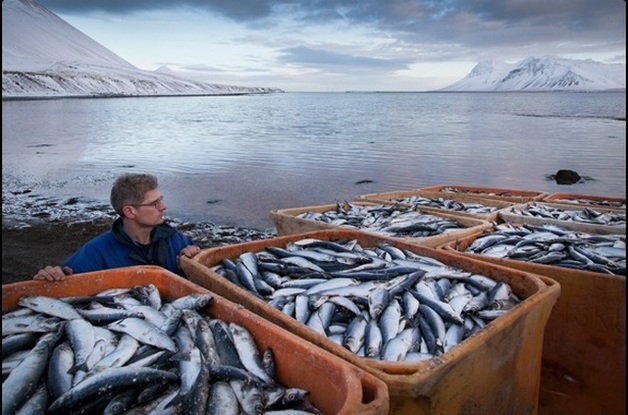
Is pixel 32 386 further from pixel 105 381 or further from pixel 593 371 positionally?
pixel 593 371

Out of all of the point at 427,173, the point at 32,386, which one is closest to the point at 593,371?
the point at 32,386

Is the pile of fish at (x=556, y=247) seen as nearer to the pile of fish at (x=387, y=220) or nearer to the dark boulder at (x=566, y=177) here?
the pile of fish at (x=387, y=220)

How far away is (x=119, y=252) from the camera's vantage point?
159 inches

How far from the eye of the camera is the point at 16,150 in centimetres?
2339

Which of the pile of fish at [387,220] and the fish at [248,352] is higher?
the fish at [248,352]

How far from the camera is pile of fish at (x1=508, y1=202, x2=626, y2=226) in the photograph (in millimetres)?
5688

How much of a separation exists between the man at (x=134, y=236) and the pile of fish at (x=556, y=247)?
9.55 ft

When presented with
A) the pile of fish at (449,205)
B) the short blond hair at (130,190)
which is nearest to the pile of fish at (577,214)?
the pile of fish at (449,205)

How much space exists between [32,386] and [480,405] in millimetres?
2188

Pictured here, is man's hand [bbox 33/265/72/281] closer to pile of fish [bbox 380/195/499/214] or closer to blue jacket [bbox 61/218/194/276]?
blue jacket [bbox 61/218/194/276]

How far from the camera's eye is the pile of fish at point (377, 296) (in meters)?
2.67

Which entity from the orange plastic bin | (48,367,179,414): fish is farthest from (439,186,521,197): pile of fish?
(48,367,179,414): fish

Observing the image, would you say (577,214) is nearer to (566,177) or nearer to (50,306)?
(50,306)

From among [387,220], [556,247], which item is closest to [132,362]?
[556,247]
